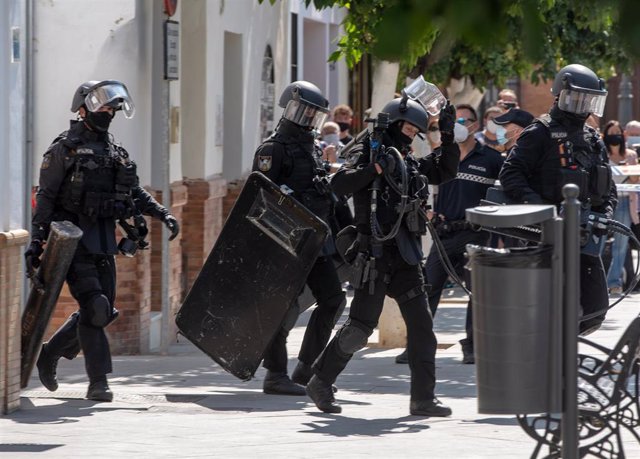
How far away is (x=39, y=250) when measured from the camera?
8758mm

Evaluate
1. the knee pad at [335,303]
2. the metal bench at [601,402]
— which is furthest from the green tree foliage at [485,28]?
the knee pad at [335,303]

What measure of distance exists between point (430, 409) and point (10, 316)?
2173 millimetres

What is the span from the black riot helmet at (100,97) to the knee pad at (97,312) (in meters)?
1.04

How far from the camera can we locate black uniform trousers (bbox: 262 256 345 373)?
9.34 m

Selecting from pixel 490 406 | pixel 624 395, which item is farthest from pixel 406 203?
pixel 490 406

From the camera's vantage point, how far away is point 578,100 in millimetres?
8891

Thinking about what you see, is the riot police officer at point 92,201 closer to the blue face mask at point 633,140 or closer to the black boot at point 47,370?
the black boot at point 47,370

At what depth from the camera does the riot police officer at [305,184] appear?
30.0 ft

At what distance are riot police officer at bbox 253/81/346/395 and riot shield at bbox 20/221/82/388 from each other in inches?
47.1

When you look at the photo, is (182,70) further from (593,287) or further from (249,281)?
(593,287)

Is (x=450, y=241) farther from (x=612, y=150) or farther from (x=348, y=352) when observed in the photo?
(x=612, y=150)

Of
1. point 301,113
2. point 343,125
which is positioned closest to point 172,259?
point 301,113

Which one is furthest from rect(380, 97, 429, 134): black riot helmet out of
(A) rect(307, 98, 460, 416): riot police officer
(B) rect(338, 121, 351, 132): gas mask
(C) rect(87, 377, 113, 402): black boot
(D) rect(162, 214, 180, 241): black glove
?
(B) rect(338, 121, 351, 132): gas mask

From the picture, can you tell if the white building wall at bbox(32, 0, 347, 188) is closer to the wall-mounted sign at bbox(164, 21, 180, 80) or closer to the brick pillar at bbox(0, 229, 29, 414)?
the wall-mounted sign at bbox(164, 21, 180, 80)
